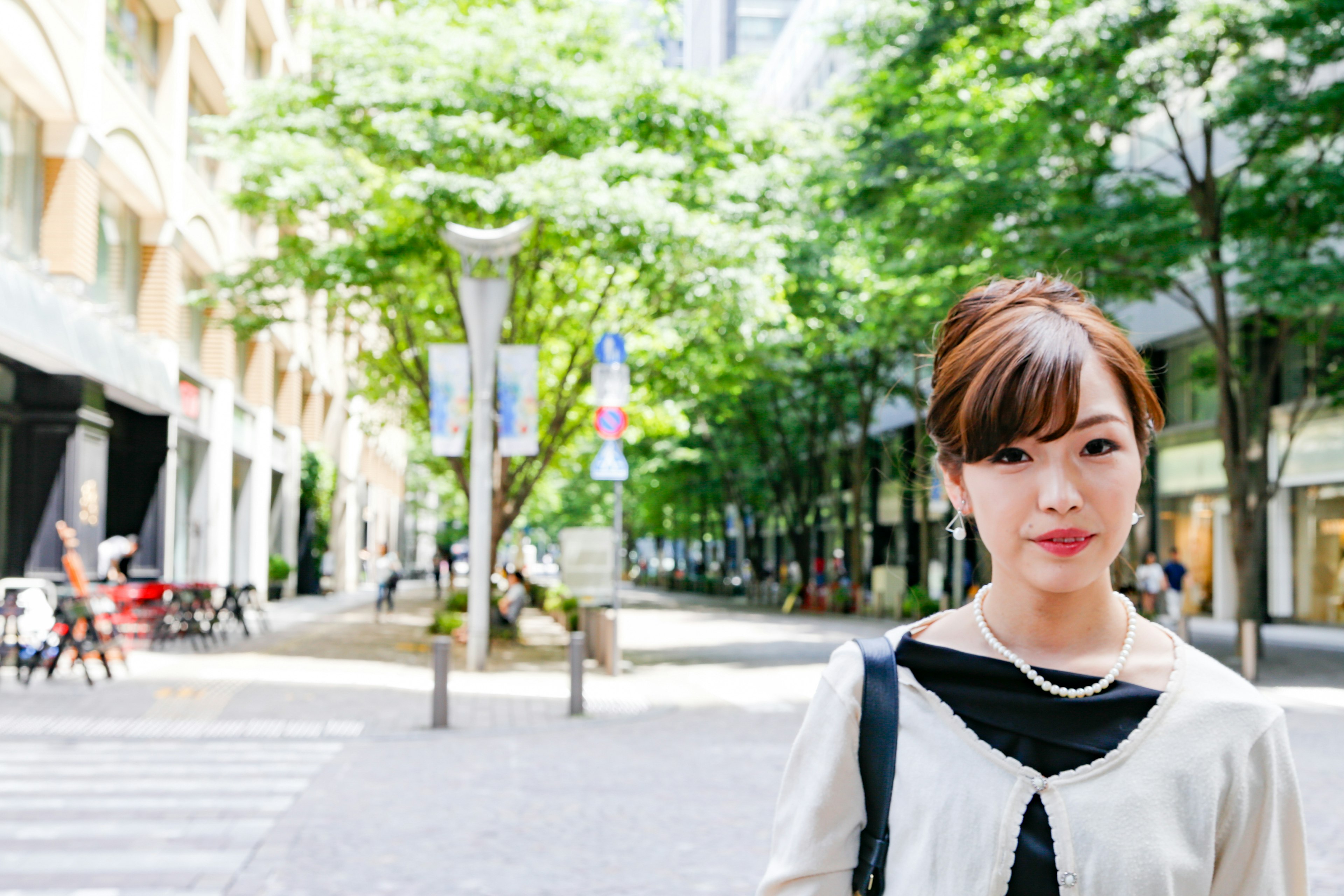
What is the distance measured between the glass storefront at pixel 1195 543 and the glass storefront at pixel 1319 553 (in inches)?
116

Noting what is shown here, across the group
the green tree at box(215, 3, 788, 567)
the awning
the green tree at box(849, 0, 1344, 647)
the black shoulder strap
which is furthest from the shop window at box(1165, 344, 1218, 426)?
the black shoulder strap

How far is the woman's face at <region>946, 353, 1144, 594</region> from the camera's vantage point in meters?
1.60

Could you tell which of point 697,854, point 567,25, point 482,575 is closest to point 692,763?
point 697,854

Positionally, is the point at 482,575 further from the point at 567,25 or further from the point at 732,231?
the point at 567,25

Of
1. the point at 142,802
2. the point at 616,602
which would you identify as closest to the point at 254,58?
the point at 616,602

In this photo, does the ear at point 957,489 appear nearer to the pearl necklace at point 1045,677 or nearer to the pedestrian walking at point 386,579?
the pearl necklace at point 1045,677

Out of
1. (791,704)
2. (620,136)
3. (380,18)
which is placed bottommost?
(791,704)

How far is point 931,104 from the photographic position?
65.5 feet

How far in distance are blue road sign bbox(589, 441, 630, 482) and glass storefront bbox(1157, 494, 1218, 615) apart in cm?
2040

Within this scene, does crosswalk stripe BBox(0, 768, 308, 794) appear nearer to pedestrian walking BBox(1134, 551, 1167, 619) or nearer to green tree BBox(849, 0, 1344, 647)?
green tree BBox(849, 0, 1344, 647)

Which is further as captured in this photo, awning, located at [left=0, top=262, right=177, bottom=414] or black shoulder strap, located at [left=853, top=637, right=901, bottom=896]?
awning, located at [left=0, top=262, right=177, bottom=414]

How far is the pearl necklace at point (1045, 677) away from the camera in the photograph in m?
1.62

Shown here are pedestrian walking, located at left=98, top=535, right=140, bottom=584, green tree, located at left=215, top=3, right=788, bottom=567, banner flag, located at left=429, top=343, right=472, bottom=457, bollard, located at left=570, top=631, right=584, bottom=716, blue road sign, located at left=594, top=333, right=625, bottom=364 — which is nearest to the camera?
bollard, located at left=570, top=631, right=584, bottom=716

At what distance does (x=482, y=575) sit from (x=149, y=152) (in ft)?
36.4
